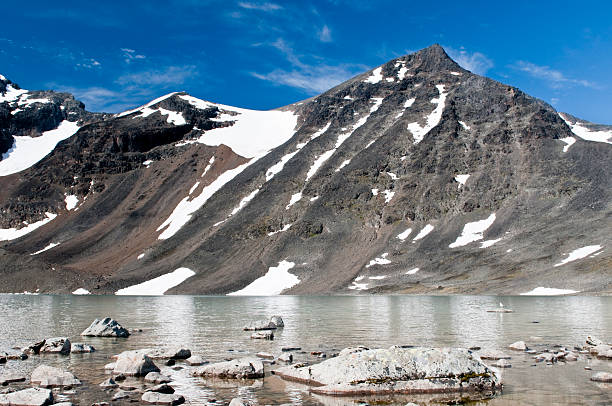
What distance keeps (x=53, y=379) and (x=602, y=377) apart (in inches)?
686

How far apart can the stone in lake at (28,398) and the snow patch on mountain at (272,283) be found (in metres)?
98.4

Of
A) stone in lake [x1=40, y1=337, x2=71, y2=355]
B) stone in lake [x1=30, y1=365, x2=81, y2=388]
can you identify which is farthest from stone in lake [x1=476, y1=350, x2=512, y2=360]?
stone in lake [x1=40, y1=337, x2=71, y2=355]

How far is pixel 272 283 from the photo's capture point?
A: 118 metres

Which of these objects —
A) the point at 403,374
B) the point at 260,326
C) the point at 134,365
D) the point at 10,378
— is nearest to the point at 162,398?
the point at 134,365

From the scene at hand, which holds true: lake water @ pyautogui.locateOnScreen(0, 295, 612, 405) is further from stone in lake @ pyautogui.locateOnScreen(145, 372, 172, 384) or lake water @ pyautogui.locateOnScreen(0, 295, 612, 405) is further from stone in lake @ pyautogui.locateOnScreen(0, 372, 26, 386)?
stone in lake @ pyautogui.locateOnScreen(0, 372, 26, 386)

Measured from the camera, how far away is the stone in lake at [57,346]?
24016mm

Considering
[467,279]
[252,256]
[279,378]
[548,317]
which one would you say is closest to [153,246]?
[252,256]

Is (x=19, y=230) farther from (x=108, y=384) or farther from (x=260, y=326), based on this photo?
(x=108, y=384)

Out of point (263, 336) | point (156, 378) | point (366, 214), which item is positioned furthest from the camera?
point (366, 214)

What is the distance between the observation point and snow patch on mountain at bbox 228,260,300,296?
113875 mm

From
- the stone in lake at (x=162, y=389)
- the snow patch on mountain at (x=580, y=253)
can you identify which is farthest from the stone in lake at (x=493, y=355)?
the snow patch on mountain at (x=580, y=253)

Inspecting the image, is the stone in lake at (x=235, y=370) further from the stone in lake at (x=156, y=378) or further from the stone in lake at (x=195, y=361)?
the stone in lake at (x=195, y=361)

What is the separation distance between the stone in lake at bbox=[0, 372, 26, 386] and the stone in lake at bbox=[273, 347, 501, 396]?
30.2 ft

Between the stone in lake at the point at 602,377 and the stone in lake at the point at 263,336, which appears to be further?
the stone in lake at the point at 263,336
